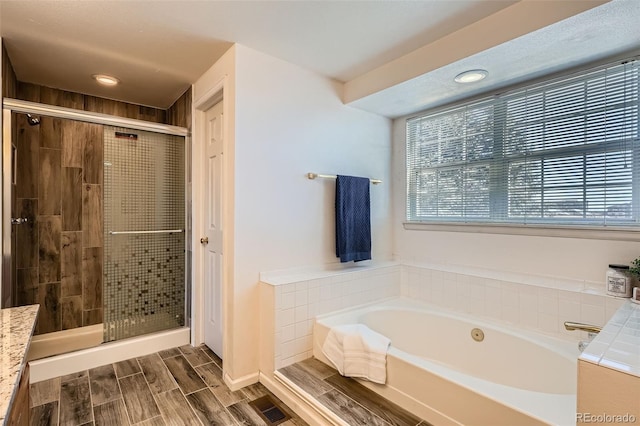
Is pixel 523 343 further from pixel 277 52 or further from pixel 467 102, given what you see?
pixel 277 52

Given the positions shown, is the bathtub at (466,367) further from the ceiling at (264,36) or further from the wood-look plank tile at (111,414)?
the ceiling at (264,36)

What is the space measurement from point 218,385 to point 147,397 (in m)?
0.42

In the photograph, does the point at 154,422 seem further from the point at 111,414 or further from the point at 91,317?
the point at 91,317

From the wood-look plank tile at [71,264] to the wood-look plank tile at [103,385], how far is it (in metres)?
0.98


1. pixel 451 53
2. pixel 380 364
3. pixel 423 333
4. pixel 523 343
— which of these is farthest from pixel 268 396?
pixel 451 53

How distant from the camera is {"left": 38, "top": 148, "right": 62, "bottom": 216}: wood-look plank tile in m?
2.76

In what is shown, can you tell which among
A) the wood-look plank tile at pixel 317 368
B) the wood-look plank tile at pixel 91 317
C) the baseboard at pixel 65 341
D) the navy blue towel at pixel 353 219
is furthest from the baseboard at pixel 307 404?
the wood-look plank tile at pixel 91 317

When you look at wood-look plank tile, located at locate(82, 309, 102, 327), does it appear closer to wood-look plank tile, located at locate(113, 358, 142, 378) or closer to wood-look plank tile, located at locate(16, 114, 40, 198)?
wood-look plank tile, located at locate(113, 358, 142, 378)

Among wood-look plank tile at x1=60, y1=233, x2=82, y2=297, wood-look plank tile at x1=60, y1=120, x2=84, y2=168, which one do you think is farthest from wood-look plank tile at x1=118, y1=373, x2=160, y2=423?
wood-look plank tile at x1=60, y1=120, x2=84, y2=168

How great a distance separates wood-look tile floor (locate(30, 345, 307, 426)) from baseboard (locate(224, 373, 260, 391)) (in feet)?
0.11

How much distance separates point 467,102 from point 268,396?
2.64 m

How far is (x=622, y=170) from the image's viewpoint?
189 centimetres

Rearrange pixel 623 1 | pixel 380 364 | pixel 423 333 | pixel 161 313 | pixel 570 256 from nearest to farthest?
pixel 623 1, pixel 380 364, pixel 570 256, pixel 423 333, pixel 161 313

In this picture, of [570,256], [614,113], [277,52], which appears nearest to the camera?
[614,113]
